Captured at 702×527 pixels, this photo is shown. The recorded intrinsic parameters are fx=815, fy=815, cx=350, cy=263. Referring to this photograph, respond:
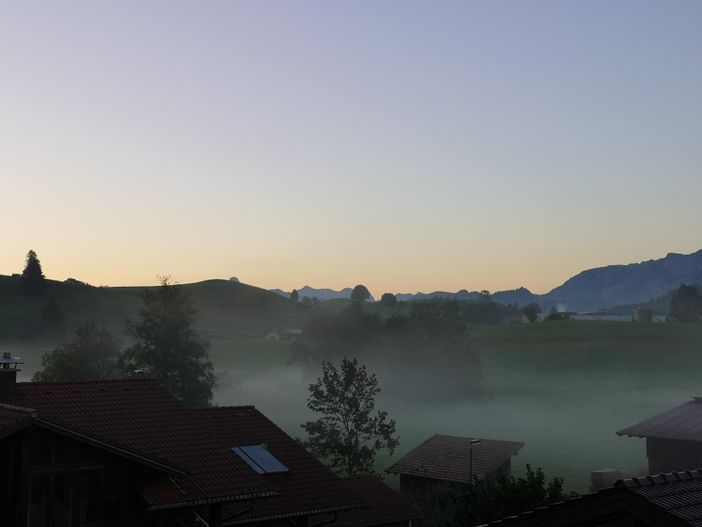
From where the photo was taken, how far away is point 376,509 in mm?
37781

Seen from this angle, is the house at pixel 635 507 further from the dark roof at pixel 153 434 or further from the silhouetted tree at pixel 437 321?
the silhouetted tree at pixel 437 321

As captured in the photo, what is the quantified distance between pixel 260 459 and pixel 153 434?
14.9 ft

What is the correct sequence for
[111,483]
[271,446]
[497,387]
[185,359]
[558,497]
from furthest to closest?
[497,387] < [185,359] < [271,446] < [558,497] < [111,483]

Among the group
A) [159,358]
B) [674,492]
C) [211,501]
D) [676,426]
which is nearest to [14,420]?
[211,501]

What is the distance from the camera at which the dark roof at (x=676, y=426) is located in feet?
178

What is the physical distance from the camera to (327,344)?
128 m

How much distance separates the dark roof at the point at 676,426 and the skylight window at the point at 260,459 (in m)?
34.8

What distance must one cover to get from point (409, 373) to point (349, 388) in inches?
2591

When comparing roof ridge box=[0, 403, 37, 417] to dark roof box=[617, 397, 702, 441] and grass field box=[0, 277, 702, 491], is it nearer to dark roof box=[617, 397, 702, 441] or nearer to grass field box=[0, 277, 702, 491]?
dark roof box=[617, 397, 702, 441]

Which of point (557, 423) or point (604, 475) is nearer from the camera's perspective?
point (604, 475)

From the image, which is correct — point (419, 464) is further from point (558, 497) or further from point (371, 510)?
point (558, 497)

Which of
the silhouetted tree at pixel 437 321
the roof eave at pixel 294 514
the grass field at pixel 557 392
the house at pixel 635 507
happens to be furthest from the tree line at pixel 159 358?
the house at pixel 635 507

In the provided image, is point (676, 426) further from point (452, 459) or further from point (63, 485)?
point (63, 485)

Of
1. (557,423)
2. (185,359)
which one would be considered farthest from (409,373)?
(185,359)
